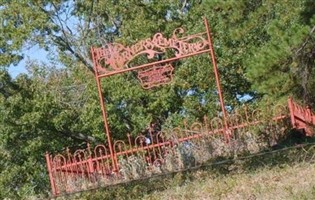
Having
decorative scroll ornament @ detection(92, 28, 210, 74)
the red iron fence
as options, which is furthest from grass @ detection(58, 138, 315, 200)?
decorative scroll ornament @ detection(92, 28, 210, 74)

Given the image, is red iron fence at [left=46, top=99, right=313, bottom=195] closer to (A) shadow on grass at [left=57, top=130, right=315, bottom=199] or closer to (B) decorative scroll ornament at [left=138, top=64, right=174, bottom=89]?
(A) shadow on grass at [left=57, top=130, right=315, bottom=199]

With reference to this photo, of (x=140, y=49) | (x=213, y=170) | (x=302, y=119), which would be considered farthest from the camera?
(x=140, y=49)

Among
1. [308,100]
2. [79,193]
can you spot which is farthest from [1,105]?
[308,100]

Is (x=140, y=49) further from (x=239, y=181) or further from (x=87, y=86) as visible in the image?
(x=87, y=86)

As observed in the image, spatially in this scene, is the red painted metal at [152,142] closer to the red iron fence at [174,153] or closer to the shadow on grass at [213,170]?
the red iron fence at [174,153]

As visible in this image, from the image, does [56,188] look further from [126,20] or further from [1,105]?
[126,20]

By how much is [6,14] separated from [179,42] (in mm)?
9599

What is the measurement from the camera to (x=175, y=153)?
487 inches

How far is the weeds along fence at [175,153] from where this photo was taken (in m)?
12.3

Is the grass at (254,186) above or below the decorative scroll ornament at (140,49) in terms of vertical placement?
below

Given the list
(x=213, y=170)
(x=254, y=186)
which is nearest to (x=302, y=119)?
(x=213, y=170)

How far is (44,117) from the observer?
20797 millimetres

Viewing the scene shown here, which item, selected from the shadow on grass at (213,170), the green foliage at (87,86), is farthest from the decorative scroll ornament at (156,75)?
the green foliage at (87,86)

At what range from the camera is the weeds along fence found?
40.3 ft
